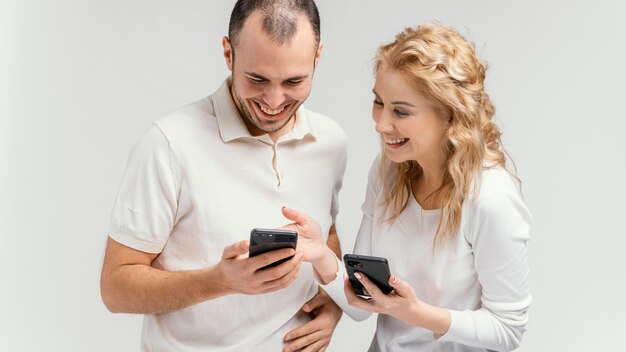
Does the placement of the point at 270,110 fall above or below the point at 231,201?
above

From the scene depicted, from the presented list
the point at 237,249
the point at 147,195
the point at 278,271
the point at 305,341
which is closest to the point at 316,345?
the point at 305,341

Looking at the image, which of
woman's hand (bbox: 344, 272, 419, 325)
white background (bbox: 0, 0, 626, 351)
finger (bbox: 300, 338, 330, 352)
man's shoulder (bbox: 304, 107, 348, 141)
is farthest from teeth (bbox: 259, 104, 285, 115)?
white background (bbox: 0, 0, 626, 351)

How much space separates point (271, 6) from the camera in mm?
3111

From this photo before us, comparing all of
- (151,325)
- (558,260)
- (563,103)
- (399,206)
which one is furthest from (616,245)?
(151,325)

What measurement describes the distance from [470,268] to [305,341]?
59 centimetres

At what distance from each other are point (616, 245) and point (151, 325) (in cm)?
275

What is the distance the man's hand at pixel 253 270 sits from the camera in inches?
116

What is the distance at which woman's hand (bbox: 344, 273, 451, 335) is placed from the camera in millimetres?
3031

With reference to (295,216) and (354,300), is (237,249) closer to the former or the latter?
(295,216)

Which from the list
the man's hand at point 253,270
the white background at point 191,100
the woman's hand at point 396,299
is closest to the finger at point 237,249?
the man's hand at point 253,270

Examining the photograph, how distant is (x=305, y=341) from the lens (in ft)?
11.1

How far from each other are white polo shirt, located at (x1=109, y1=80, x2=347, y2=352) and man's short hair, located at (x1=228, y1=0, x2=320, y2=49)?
0.87 feet

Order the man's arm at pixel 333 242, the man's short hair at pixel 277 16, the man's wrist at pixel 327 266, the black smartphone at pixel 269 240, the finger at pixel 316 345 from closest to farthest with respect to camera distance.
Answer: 1. the black smartphone at pixel 269 240
2. the man's short hair at pixel 277 16
3. the man's wrist at pixel 327 266
4. the finger at pixel 316 345
5. the man's arm at pixel 333 242

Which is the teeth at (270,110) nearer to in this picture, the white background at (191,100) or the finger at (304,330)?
the finger at (304,330)
